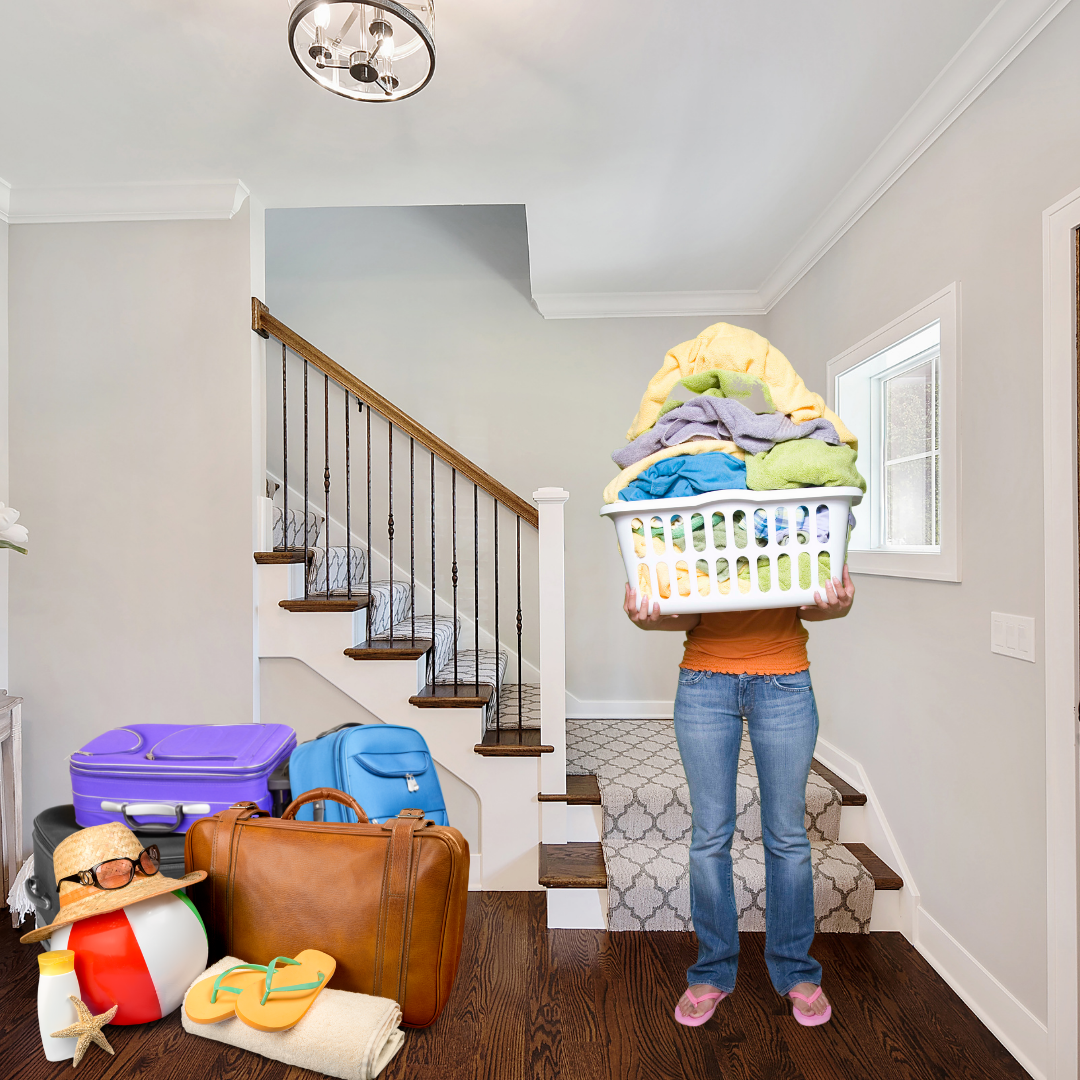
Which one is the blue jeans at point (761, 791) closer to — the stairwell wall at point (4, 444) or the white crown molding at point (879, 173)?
the white crown molding at point (879, 173)

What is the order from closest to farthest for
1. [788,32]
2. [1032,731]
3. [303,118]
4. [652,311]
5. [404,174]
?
[1032,731] → [788,32] → [303,118] → [404,174] → [652,311]

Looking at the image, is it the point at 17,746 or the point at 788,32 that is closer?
the point at 788,32

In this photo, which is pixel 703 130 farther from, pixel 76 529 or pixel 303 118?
pixel 76 529

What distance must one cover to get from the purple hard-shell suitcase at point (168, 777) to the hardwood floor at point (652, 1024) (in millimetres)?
488

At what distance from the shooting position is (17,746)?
2271 millimetres

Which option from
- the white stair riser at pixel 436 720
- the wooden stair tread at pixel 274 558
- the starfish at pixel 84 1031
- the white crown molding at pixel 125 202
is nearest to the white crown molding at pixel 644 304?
the white crown molding at pixel 125 202

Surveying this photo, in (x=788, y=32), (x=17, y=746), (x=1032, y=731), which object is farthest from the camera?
(x=17, y=746)

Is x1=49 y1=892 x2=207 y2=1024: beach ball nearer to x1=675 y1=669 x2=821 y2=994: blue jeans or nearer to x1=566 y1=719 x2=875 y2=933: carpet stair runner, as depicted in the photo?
x1=675 y1=669 x2=821 y2=994: blue jeans

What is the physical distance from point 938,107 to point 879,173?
0.34 m

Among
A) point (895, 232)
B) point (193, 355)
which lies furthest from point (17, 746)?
point (895, 232)

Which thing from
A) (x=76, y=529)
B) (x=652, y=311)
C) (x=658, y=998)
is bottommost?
(x=658, y=998)

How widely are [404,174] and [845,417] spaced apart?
1.87 meters

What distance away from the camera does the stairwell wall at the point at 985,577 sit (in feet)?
5.01

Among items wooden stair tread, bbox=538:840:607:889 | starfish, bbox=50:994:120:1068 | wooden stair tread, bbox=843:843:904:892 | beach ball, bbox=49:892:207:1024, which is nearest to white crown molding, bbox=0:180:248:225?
beach ball, bbox=49:892:207:1024
